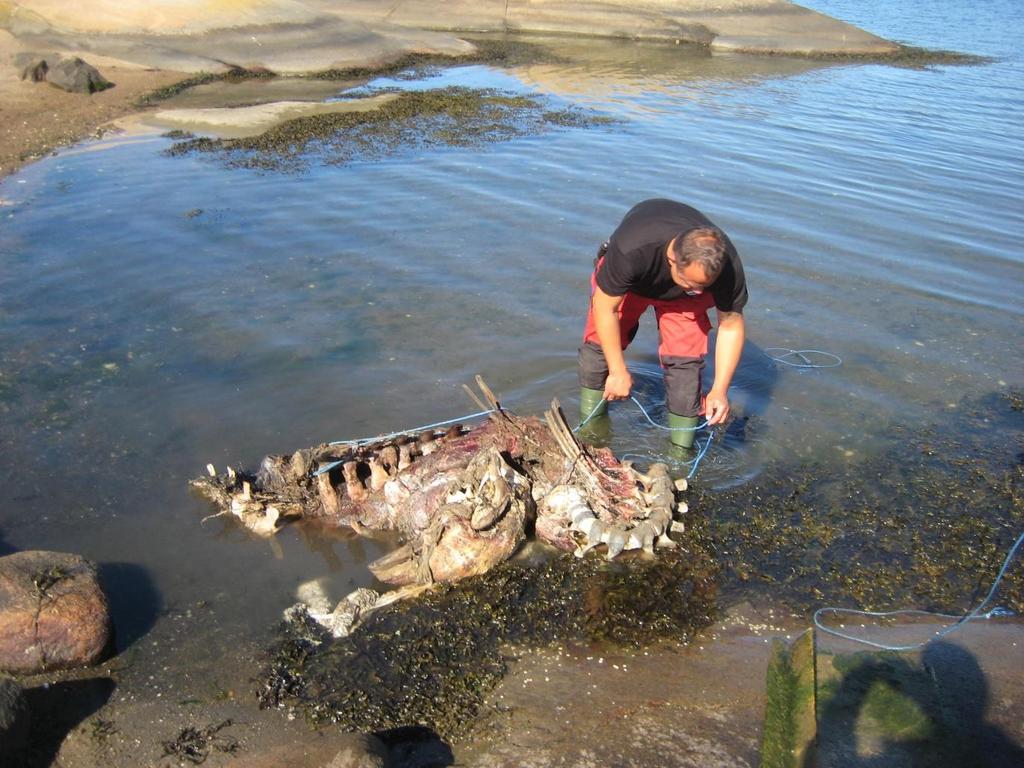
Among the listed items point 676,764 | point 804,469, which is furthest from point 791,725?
point 804,469

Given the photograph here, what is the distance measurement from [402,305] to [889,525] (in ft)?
16.0

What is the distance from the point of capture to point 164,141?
550 inches

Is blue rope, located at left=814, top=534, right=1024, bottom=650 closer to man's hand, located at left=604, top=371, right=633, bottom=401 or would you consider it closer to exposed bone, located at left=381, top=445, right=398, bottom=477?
man's hand, located at left=604, top=371, right=633, bottom=401

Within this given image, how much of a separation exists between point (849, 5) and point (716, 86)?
23.9m

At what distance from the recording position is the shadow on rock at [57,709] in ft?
12.7

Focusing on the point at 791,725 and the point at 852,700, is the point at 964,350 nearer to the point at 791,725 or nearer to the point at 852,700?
the point at 852,700

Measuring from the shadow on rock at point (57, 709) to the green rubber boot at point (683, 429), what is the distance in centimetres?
390

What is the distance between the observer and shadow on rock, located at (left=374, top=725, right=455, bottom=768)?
3.86 m

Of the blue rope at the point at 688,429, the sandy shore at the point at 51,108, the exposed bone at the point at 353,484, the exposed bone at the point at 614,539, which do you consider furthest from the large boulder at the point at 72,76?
the exposed bone at the point at 614,539

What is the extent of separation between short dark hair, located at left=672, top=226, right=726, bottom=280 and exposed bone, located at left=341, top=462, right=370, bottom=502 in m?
2.31

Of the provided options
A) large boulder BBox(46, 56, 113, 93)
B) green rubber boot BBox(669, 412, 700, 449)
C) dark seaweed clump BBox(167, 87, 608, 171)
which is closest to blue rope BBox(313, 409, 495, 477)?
green rubber boot BBox(669, 412, 700, 449)

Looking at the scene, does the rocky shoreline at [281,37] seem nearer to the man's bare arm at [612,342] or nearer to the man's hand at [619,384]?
the man's bare arm at [612,342]

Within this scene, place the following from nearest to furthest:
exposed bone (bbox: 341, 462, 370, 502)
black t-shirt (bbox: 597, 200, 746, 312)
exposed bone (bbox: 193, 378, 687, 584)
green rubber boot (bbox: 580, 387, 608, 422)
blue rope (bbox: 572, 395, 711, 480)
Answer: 1. exposed bone (bbox: 193, 378, 687, 584)
2. black t-shirt (bbox: 597, 200, 746, 312)
3. exposed bone (bbox: 341, 462, 370, 502)
4. blue rope (bbox: 572, 395, 711, 480)
5. green rubber boot (bbox: 580, 387, 608, 422)

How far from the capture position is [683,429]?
20.7 ft
